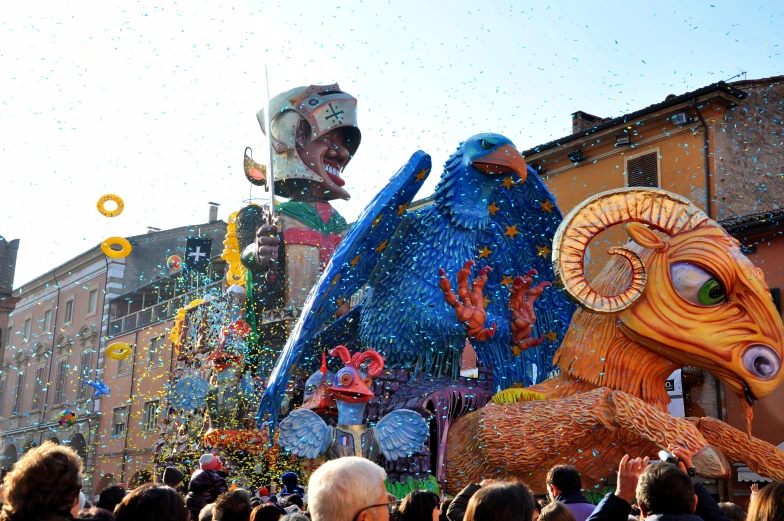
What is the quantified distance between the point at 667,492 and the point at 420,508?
933 mm

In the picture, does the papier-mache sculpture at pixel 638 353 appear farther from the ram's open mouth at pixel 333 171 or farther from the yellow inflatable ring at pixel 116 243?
the yellow inflatable ring at pixel 116 243

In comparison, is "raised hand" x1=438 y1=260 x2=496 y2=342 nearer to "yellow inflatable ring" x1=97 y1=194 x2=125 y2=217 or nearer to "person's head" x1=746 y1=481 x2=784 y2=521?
"yellow inflatable ring" x1=97 y1=194 x2=125 y2=217

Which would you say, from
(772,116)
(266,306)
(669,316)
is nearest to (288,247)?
(266,306)

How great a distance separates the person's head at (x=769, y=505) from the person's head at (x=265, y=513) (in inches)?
78.7

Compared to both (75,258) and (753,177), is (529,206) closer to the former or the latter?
(753,177)

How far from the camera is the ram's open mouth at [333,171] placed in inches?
497

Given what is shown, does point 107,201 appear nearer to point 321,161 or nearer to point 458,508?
point 321,161

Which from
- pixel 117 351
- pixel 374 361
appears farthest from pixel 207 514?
pixel 117 351

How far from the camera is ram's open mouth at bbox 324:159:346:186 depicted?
497 inches

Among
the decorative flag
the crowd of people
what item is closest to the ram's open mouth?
the crowd of people

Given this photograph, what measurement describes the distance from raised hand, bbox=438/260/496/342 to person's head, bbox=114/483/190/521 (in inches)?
279

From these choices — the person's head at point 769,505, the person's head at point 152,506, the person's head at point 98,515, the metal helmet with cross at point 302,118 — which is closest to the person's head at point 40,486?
the person's head at point 152,506

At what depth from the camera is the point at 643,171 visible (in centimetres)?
1658

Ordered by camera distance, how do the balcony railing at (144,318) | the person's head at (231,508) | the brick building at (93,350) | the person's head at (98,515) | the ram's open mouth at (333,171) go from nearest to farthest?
the person's head at (98,515) < the person's head at (231,508) < the ram's open mouth at (333,171) < the balcony railing at (144,318) < the brick building at (93,350)
